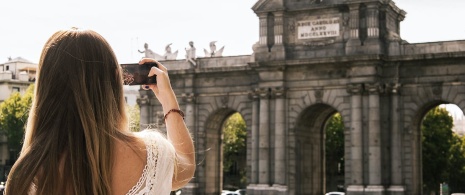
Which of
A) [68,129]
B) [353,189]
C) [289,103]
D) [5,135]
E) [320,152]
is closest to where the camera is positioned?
[68,129]

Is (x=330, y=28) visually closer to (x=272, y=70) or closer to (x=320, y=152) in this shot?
(x=272, y=70)

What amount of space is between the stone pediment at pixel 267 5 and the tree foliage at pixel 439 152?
2615 cm

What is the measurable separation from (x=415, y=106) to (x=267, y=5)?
10.5 m

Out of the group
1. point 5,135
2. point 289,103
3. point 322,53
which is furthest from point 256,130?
point 5,135

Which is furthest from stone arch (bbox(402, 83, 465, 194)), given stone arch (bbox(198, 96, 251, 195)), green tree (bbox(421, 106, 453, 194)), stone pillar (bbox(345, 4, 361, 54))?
green tree (bbox(421, 106, 453, 194))

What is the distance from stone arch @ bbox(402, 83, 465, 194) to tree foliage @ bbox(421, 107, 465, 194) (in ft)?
79.5

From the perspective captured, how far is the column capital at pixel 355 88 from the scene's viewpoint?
45.7 m

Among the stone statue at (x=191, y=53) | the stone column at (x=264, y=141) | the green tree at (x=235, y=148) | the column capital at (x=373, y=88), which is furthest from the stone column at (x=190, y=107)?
the green tree at (x=235, y=148)

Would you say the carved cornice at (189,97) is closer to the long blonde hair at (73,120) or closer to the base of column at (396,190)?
the base of column at (396,190)

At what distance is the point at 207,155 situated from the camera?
5384 cm

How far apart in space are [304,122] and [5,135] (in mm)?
47221

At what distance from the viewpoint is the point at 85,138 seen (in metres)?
3.55

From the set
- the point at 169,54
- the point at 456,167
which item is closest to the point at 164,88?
the point at 169,54

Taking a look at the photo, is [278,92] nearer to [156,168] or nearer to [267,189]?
[267,189]
